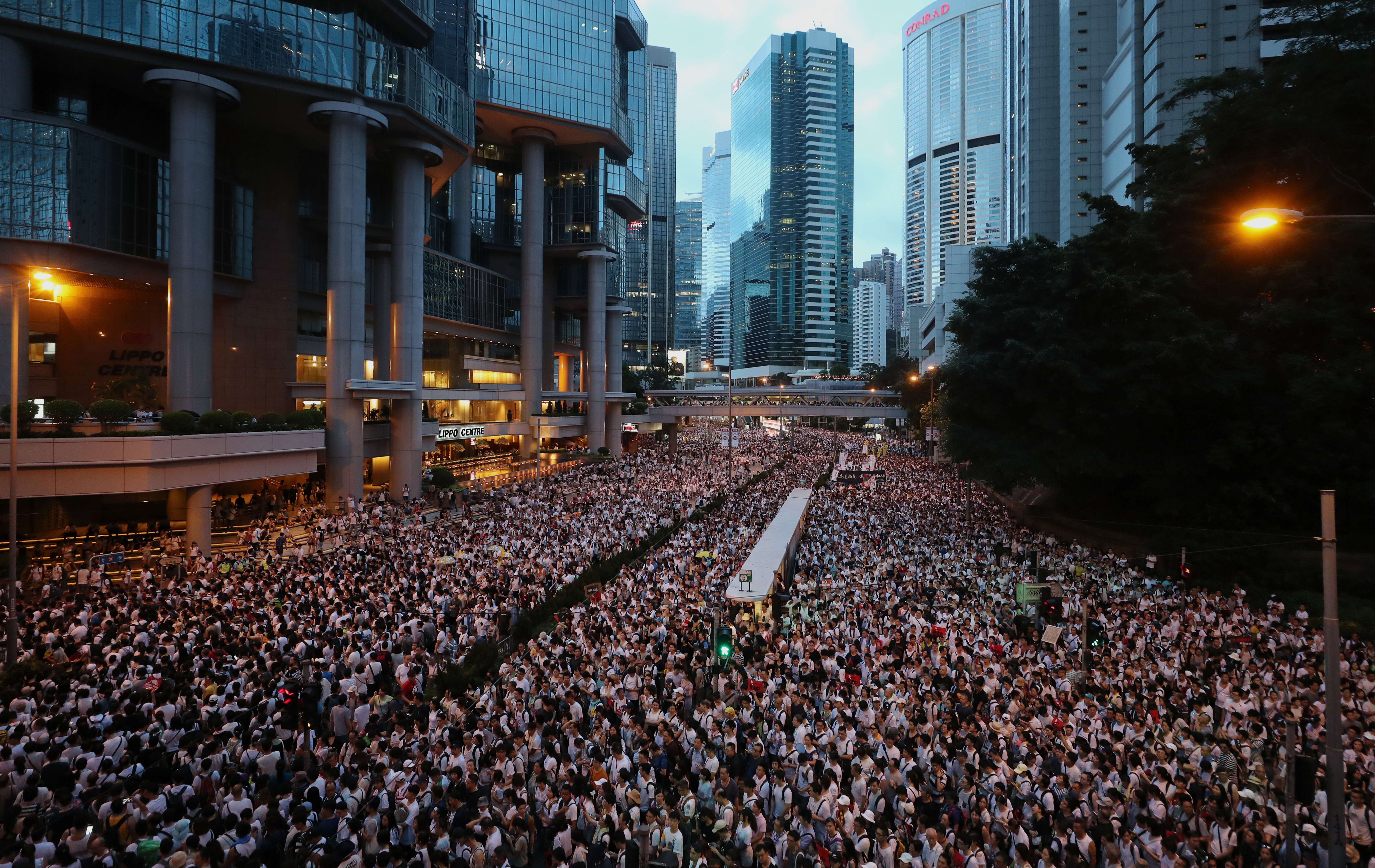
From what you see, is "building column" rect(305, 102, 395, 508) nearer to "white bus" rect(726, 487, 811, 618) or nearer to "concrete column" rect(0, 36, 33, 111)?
"concrete column" rect(0, 36, 33, 111)

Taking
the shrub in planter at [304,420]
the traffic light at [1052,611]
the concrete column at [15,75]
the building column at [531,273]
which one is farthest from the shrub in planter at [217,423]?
the building column at [531,273]

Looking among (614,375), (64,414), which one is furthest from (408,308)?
(614,375)

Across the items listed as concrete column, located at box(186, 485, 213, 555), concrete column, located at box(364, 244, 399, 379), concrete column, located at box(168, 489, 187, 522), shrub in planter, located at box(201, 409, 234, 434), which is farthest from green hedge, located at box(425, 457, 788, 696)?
concrete column, located at box(364, 244, 399, 379)

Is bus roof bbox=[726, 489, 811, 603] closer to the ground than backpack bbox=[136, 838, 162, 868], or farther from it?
farther from it

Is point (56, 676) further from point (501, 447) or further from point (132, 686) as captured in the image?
point (501, 447)

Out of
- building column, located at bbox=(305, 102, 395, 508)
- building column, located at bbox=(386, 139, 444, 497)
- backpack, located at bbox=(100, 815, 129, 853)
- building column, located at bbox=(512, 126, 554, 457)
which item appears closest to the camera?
backpack, located at bbox=(100, 815, 129, 853)

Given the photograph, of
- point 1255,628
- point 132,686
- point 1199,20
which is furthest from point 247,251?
point 1199,20
